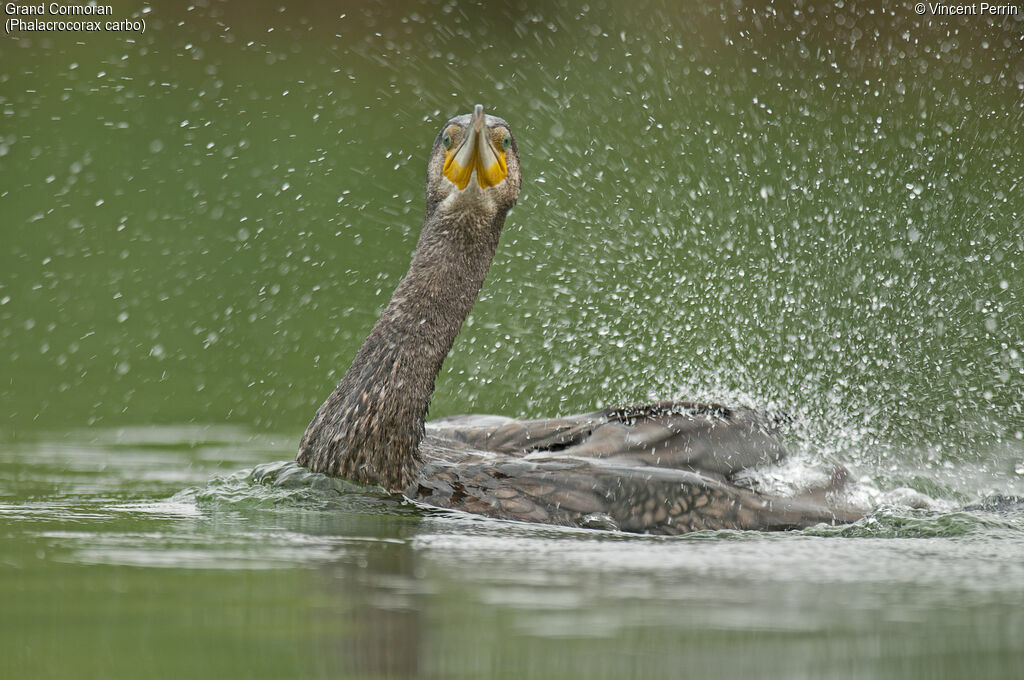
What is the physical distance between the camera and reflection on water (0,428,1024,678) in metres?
2.78

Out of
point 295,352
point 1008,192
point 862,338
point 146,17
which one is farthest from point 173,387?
point 1008,192

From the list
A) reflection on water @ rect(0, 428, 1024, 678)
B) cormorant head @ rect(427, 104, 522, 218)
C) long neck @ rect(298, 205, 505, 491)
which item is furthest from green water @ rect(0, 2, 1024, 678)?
cormorant head @ rect(427, 104, 522, 218)

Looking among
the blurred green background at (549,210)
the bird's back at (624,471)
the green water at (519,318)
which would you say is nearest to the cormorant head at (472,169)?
the bird's back at (624,471)

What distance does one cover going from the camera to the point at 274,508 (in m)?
4.78

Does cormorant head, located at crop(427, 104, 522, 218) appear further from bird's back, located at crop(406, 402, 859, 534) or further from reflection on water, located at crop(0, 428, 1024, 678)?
reflection on water, located at crop(0, 428, 1024, 678)

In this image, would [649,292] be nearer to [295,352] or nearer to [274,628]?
[295,352]

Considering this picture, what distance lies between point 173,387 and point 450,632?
5.45m

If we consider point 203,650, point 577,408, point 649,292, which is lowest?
point 203,650

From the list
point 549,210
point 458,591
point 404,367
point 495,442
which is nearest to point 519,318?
point 549,210

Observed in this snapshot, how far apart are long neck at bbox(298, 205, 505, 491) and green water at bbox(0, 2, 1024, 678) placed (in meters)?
0.18

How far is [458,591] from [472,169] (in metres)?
2.43

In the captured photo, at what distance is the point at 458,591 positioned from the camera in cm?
343

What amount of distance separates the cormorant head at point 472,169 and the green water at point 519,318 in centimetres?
130

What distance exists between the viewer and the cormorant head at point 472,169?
5.45 meters
